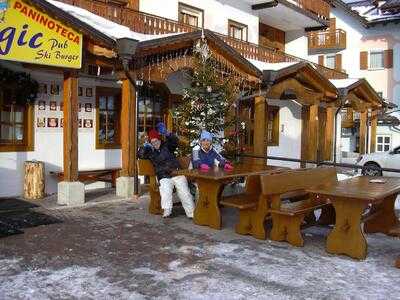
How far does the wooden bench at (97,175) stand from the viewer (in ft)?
37.7

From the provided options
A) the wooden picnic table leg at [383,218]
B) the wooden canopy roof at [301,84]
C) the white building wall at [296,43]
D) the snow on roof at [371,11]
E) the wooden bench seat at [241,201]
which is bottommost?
the wooden picnic table leg at [383,218]

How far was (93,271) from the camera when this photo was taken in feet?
18.2

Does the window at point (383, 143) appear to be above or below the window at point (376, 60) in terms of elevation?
below

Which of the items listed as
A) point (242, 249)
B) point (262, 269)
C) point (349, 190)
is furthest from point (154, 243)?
point (349, 190)

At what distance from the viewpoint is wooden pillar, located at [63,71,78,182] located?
377 inches

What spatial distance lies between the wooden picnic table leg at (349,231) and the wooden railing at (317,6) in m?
16.3

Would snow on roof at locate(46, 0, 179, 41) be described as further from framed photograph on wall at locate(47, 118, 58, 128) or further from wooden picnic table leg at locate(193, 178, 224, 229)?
wooden picnic table leg at locate(193, 178, 224, 229)

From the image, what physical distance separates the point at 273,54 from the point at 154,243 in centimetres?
1186

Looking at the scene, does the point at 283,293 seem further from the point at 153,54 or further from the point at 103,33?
the point at 153,54

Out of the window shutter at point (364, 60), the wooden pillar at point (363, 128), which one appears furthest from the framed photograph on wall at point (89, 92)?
the window shutter at point (364, 60)

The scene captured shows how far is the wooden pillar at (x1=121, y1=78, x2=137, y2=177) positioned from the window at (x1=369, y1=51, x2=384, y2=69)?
2752cm

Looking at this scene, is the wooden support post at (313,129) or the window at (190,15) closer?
the window at (190,15)

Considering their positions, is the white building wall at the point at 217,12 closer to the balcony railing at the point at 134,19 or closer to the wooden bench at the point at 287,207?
the balcony railing at the point at 134,19

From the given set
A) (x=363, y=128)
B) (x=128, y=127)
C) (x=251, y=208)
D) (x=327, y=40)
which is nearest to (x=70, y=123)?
(x=128, y=127)
